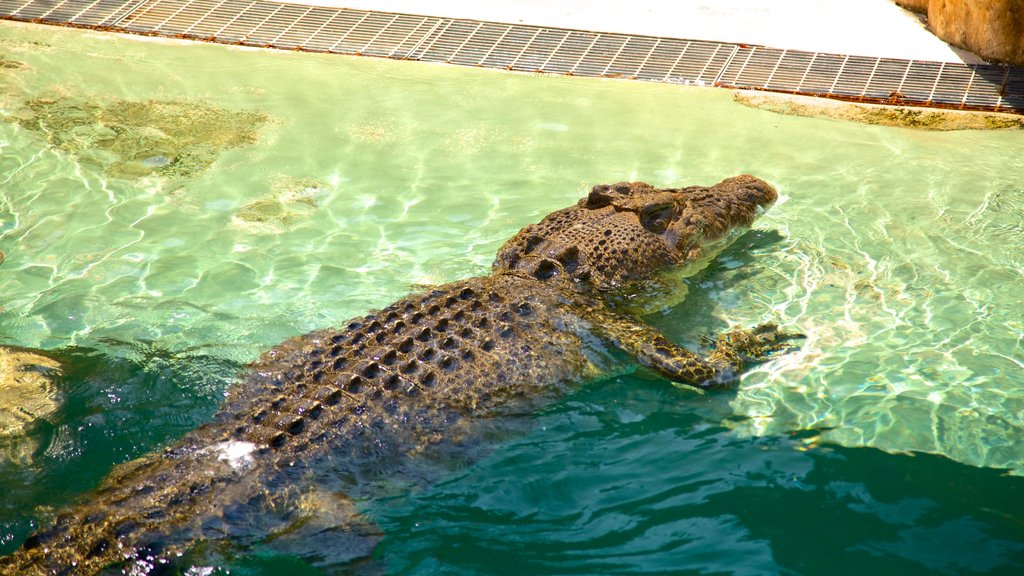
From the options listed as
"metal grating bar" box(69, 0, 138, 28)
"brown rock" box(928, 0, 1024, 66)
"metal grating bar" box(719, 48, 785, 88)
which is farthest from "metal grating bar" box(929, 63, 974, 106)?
"metal grating bar" box(69, 0, 138, 28)

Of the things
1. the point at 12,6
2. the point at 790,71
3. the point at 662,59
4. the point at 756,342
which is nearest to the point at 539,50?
the point at 662,59

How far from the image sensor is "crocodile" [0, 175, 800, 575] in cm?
331

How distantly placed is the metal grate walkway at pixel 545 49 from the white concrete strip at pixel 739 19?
18 cm

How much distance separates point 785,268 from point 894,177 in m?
1.61

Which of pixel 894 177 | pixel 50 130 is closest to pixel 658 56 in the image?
pixel 894 177

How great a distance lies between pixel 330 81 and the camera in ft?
26.6

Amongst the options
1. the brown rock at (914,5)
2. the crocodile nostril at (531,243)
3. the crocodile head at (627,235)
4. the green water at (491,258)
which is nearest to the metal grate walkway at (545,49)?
the green water at (491,258)

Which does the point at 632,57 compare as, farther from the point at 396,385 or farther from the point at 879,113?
the point at 396,385

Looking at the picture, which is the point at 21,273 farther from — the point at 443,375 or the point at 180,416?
the point at 443,375

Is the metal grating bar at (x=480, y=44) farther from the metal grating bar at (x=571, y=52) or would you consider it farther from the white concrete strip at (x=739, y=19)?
the metal grating bar at (x=571, y=52)

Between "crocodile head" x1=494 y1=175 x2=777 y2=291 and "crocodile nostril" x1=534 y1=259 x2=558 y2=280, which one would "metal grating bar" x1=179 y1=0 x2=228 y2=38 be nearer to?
"crocodile head" x1=494 y1=175 x2=777 y2=291

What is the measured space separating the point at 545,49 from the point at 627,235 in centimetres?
401

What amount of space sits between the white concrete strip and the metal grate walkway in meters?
0.18

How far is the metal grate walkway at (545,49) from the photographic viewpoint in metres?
7.77
